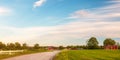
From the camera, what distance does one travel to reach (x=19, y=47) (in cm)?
12288

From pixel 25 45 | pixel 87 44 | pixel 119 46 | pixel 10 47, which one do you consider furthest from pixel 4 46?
pixel 87 44

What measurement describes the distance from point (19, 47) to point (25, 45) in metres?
7.60

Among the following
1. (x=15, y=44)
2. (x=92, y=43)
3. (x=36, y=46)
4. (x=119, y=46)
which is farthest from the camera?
(x=92, y=43)

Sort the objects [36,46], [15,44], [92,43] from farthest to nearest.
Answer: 1. [92,43]
2. [36,46]
3. [15,44]

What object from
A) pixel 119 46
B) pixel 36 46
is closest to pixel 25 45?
pixel 36 46

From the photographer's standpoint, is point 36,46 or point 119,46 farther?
point 36,46

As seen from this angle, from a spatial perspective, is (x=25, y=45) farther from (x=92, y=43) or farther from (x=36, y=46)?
(x=92, y=43)

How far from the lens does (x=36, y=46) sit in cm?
15512

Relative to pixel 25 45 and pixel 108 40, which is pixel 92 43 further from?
pixel 25 45

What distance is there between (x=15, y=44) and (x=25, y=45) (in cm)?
850

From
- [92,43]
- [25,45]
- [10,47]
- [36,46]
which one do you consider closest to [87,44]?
[92,43]

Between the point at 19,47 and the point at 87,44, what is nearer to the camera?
the point at 19,47

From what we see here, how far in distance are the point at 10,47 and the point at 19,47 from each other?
546cm

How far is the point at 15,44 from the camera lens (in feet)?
402
